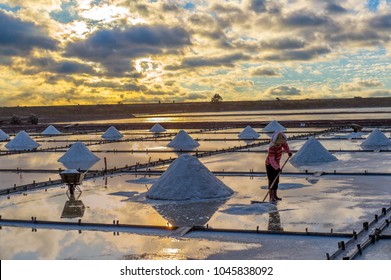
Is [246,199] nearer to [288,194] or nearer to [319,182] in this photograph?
[288,194]

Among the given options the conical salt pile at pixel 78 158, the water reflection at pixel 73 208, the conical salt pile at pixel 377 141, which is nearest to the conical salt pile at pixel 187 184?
the water reflection at pixel 73 208

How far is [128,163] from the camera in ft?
49.6

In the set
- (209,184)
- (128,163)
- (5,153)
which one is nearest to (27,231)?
(209,184)

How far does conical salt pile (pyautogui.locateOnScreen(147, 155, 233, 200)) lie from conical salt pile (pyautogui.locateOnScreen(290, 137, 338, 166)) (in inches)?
196

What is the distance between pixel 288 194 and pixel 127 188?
10.0ft

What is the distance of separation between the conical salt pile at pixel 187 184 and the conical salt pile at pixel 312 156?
196 inches

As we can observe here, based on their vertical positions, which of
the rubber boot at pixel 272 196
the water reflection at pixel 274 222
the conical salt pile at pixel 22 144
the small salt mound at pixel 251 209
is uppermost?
the conical salt pile at pixel 22 144

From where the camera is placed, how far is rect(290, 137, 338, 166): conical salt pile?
14.1m

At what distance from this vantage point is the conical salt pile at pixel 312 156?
14094 millimetres

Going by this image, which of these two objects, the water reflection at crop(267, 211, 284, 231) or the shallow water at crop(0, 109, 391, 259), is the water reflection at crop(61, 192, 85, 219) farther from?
the water reflection at crop(267, 211, 284, 231)

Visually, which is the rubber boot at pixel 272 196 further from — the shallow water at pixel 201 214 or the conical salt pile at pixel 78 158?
the conical salt pile at pixel 78 158

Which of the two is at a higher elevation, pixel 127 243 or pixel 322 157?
pixel 322 157

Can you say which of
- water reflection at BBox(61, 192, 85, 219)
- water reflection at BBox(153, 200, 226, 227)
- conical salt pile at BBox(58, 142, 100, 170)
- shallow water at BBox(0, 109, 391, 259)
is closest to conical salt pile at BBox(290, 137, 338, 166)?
shallow water at BBox(0, 109, 391, 259)

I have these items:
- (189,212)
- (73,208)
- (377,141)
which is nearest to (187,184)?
(189,212)
